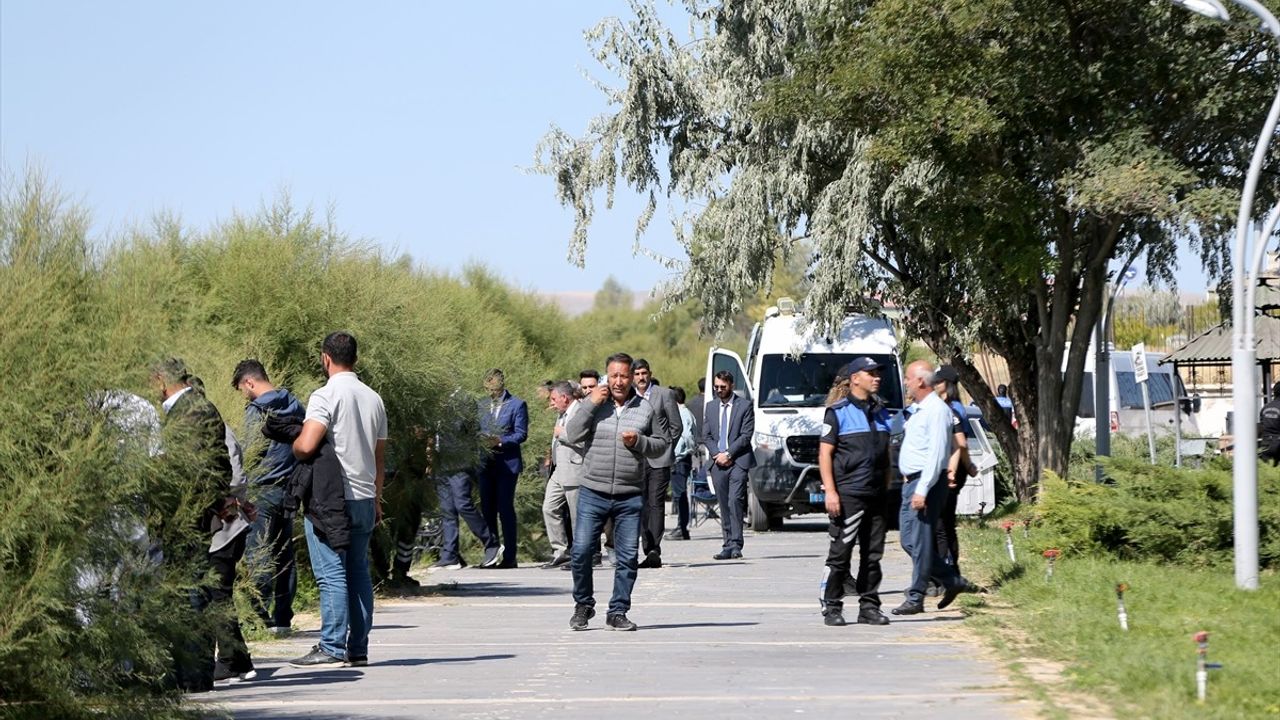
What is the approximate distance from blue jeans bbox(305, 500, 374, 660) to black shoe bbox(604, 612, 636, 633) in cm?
217

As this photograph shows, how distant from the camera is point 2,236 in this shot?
8.04 m

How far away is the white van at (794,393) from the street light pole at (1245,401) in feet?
36.7

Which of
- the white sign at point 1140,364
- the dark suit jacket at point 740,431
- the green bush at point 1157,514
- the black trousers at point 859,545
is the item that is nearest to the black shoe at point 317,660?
the black trousers at point 859,545

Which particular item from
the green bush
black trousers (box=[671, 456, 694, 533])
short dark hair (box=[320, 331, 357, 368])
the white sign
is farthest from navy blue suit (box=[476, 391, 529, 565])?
the white sign

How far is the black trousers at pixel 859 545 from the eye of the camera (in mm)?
13055

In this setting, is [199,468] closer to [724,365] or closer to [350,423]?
[350,423]

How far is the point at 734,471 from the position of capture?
20.2m

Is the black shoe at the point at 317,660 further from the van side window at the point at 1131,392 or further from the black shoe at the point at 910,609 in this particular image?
the van side window at the point at 1131,392

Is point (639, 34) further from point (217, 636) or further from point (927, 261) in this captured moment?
point (217, 636)

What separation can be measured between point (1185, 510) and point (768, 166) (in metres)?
12.6

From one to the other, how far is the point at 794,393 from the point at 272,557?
1423 cm

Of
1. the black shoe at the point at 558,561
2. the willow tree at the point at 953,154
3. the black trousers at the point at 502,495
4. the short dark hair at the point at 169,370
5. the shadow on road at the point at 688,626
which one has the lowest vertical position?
the shadow on road at the point at 688,626

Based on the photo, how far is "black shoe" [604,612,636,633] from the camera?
1280cm

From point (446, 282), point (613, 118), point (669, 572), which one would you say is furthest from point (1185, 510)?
point (446, 282)
